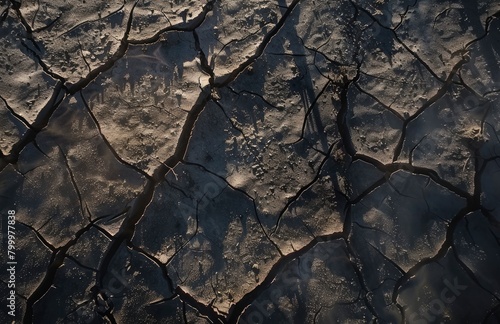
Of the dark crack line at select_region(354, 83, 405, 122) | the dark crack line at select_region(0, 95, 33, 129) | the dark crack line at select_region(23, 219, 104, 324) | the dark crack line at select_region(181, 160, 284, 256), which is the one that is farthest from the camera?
the dark crack line at select_region(354, 83, 405, 122)

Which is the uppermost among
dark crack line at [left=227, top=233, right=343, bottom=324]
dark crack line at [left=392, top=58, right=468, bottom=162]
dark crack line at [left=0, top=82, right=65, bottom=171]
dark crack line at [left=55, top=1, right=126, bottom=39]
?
dark crack line at [left=55, top=1, right=126, bottom=39]

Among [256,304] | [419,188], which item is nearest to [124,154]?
[256,304]

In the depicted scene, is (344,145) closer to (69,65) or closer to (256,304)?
(256,304)

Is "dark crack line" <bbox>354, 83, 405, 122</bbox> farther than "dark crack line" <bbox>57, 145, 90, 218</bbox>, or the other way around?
"dark crack line" <bbox>354, 83, 405, 122</bbox>

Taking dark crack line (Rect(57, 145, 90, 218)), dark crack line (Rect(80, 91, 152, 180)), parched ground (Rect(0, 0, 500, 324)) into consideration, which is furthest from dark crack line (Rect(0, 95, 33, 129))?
dark crack line (Rect(80, 91, 152, 180))

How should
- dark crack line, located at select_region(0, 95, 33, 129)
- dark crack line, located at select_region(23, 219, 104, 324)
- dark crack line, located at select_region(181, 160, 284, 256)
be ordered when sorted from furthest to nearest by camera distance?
1. dark crack line, located at select_region(0, 95, 33, 129)
2. dark crack line, located at select_region(181, 160, 284, 256)
3. dark crack line, located at select_region(23, 219, 104, 324)

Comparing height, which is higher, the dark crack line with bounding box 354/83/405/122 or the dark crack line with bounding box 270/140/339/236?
the dark crack line with bounding box 354/83/405/122

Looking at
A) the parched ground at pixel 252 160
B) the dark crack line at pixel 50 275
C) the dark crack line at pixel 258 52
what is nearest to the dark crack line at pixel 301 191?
the parched ground at pixel 252 160

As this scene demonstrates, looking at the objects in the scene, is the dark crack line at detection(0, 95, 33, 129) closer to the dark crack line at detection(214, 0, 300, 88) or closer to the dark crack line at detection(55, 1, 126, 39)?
the dark crack line at detection(55, 1, 126, 39)
